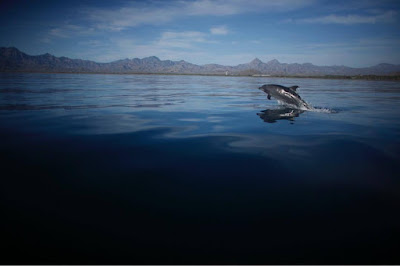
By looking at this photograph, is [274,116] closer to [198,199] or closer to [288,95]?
[288,95]

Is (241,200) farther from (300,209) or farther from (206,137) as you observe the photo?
(206,137)

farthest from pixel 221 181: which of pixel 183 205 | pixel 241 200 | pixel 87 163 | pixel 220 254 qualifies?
pixel 87 163

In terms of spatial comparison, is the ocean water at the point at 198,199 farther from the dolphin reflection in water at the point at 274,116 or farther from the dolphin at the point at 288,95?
the dolphin at the point at 288,95

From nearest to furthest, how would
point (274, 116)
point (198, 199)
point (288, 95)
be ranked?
point (198, 199), point (274, 116), point (288, 95)

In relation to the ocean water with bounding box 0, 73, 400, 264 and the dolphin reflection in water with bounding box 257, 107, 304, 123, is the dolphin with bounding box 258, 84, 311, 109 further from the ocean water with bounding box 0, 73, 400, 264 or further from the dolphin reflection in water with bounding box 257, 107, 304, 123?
the ocean water with bounding box 0, 73, 400, 264

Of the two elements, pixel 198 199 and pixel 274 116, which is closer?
pixel 198 199

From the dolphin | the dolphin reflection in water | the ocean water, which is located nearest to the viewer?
the ocean water

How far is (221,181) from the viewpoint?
481cm

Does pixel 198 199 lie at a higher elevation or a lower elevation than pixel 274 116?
lower

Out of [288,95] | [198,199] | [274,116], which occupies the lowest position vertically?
[198,199]

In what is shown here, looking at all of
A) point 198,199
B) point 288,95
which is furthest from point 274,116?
point 198,199

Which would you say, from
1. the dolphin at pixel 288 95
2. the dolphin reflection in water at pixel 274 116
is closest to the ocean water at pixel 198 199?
the dolphin reflection in water at pixel 274 116

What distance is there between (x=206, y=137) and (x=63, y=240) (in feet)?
18.9

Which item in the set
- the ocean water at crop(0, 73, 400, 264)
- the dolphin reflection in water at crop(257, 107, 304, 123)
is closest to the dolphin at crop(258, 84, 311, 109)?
the dolphin reflection in water at crop(257, 107, 304, 123)
